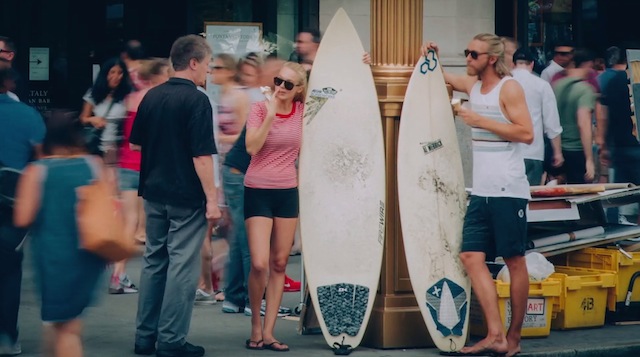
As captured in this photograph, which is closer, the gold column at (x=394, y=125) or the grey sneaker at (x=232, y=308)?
the gold column at (x=394, y=125)

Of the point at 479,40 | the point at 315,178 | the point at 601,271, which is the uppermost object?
the point at 479,40

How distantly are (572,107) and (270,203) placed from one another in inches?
182

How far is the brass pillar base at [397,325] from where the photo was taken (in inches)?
305

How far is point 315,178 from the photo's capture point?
25.3 ft

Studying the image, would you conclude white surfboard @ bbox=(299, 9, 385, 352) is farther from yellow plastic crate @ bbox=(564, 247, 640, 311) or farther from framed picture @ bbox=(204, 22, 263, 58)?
framed picture @ bbox=(204, 22, 263, 58)

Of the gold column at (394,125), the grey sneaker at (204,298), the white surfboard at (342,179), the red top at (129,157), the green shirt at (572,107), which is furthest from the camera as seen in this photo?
the green shirt at (572,107)

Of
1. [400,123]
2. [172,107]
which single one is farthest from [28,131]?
[400,123]

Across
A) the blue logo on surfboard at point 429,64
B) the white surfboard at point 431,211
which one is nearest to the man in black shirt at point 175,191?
the white surfboard at point 431,211

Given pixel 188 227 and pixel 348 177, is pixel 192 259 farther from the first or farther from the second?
pixel 348 177

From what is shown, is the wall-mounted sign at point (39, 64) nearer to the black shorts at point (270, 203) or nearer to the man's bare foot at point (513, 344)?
the black shorts at point (270, 203)

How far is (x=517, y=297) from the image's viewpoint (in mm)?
7609

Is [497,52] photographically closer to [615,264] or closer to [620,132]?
[615,264]

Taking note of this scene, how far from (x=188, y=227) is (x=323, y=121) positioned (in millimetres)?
1085

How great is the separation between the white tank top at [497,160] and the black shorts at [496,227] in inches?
2.2
